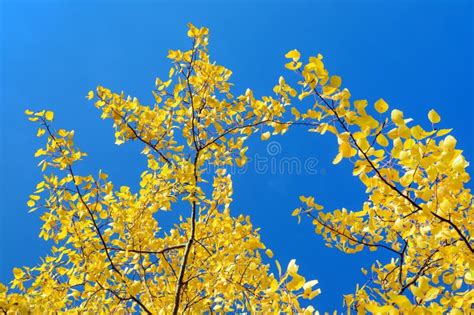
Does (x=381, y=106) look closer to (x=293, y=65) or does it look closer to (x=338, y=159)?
(x=338, y=159)

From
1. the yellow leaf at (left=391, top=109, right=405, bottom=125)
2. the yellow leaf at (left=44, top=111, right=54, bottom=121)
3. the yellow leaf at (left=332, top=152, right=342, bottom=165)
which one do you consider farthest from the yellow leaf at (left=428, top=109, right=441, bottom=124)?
the yellow leaf at (left=44, top=111, right=54, bottom=121)

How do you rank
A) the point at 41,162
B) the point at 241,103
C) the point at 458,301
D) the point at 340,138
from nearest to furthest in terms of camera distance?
the point at 458,301, the point at 340,138, the point at 41,162, the point at 241,103

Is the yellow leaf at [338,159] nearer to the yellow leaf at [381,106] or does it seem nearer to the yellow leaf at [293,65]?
the yellow leaf at [381,106]

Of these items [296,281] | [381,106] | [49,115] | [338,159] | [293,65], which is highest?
[49,115]

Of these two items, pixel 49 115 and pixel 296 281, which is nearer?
pixel 296 281

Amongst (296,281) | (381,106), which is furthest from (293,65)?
(296,281)

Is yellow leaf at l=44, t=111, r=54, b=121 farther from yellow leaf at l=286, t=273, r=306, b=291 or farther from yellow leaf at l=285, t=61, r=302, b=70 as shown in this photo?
yellow leaf at l=286, t=273, r=306, b=291

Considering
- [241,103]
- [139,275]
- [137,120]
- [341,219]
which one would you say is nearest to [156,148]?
[137,120]

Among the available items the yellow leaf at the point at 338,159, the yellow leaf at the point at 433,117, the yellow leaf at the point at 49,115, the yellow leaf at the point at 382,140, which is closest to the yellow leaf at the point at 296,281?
the yellow leaf at the point at 338,159

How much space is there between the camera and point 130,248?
3357 millimetres

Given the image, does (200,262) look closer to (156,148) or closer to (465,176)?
(156,148)

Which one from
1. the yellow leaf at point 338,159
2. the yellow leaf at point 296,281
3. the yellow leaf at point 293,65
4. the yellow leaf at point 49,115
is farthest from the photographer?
the yellow leaf at point 49,115

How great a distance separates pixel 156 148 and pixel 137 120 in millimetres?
311

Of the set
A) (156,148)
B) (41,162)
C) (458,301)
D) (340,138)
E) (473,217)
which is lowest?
(458,301)
